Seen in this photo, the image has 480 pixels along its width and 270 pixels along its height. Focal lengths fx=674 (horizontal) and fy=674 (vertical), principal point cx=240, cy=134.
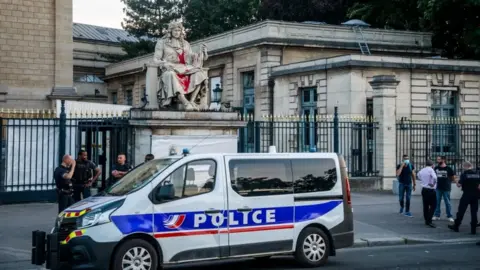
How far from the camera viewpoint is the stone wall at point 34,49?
88.8 ft

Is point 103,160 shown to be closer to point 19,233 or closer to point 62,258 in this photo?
point 19,233

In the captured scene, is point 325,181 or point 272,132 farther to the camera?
point 272,132

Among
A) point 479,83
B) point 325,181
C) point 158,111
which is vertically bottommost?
point 325,181

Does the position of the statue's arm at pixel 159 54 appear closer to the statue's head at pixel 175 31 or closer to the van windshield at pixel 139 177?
the statue's head at pixel 175 31

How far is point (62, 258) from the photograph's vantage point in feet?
32.2

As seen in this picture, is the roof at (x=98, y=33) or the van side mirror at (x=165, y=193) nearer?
the van side mirror at (x=165, y=193)

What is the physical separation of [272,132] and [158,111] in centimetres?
598

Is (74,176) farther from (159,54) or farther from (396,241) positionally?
(396,241)

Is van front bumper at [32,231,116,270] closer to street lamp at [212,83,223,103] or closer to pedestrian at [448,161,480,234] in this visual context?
pedestrian at [448,161,480,234]

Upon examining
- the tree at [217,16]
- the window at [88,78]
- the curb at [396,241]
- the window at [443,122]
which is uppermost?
the tree at [217,16]

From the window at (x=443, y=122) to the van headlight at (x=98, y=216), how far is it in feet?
59.3

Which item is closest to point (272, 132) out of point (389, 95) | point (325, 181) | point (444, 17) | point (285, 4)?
point (389, 95)

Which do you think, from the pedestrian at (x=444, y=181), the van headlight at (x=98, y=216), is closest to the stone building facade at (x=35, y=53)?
the pedestrian at (x=444, y=181)

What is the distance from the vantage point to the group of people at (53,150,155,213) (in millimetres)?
13930
